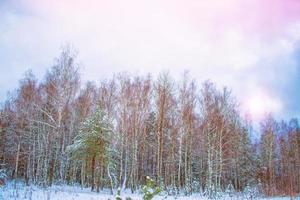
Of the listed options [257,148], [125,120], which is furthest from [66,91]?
[257,148]

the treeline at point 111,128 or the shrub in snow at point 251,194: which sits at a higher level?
the treeline at point 111,128

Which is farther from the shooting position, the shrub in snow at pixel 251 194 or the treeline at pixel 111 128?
the treeline at pixel 111 128

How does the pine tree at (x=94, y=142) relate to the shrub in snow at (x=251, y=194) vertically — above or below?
above

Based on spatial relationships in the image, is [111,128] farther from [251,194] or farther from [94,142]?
[251,194]

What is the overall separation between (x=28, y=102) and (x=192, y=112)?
1704 centimetres

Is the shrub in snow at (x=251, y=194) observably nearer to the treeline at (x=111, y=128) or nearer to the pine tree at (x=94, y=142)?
the treeline at (x=111, y=128)

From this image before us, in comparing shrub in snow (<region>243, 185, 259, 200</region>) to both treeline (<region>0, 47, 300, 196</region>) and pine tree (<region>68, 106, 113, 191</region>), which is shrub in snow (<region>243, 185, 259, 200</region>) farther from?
pine tree (<region>68, 106, 113, 191</region>)

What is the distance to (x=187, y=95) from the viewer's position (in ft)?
126

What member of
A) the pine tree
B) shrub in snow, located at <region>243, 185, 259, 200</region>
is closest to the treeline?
the pine tree

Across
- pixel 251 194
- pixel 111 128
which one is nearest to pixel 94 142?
pixel 111 128

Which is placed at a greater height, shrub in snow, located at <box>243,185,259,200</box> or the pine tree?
the pine tree

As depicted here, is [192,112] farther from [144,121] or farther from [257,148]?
[257,148]

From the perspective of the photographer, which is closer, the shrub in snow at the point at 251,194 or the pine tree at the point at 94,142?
the shrub in snow at the point at 251,194

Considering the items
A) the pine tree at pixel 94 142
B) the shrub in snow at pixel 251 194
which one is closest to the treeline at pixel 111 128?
the pine tree at pixel 94 142
